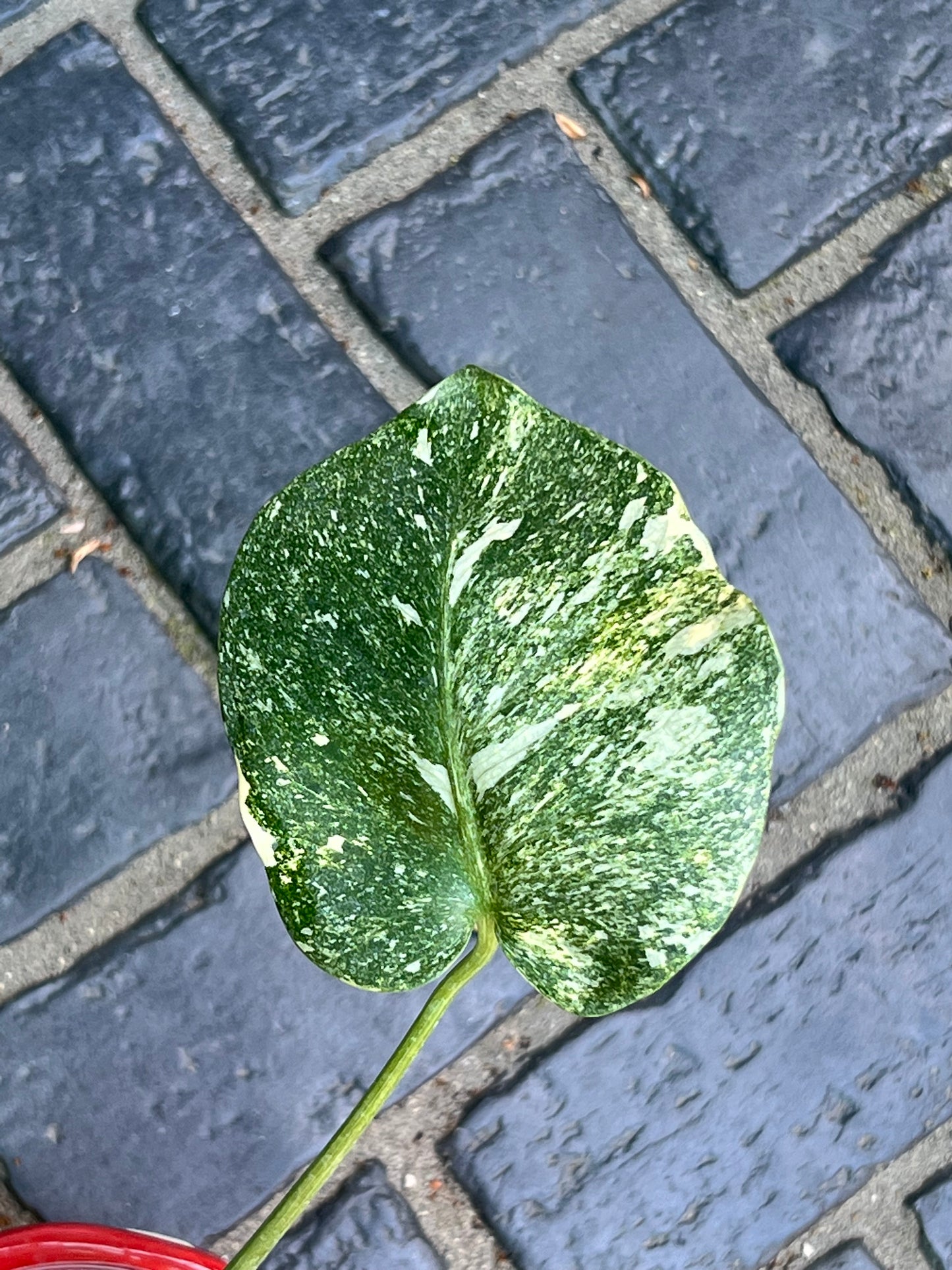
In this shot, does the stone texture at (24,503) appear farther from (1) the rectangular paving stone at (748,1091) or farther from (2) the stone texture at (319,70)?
(1) the rectangular paving stone at (748,1091)

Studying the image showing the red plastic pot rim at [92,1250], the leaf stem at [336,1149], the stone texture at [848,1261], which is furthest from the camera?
the stone texture at [848,1261]

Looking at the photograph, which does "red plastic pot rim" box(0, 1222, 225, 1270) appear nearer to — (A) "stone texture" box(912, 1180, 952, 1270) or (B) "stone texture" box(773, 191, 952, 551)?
(A) "stone texture" box(912, 1180, 952, 1270)

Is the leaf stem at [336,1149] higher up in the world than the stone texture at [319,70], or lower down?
lower down

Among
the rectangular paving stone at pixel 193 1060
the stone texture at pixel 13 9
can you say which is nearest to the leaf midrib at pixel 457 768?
the rectangular paving stone at pixel 193 1060

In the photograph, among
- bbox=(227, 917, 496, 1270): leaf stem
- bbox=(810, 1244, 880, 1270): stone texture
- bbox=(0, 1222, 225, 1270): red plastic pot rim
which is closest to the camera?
bbox=(227, 917, 496, 1270): leaf stem

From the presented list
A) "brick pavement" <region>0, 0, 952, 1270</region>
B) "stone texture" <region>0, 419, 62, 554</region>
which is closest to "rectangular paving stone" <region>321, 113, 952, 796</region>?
"brick pavement" <region>0, 0, 952, 1270</region>

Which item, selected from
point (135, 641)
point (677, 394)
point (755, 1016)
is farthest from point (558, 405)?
point (755, 1016)
